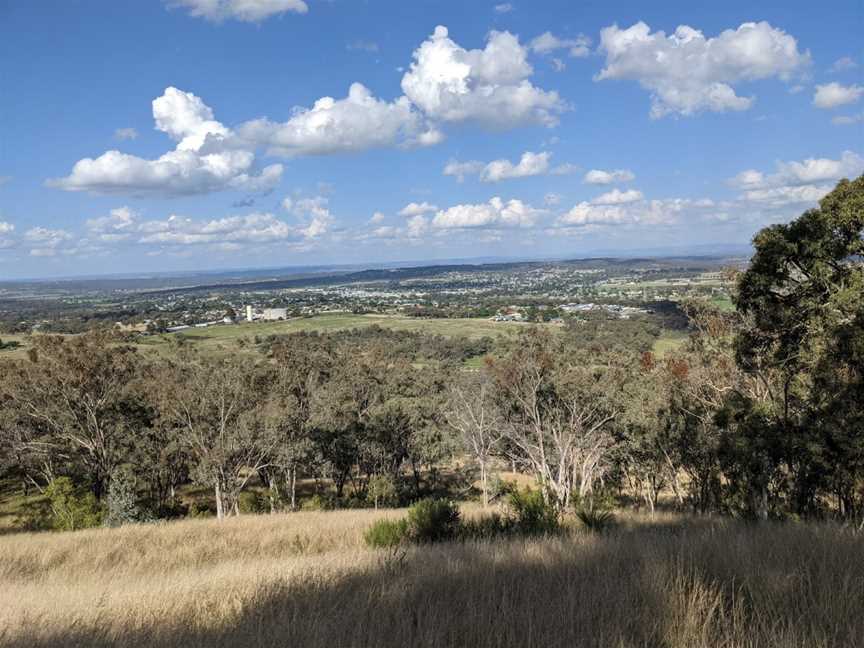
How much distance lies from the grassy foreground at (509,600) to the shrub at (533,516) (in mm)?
2413

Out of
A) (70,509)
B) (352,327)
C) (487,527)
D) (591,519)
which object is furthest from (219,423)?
(352,327)

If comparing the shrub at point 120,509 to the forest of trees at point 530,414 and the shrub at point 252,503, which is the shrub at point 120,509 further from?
the shrub at point 252,503

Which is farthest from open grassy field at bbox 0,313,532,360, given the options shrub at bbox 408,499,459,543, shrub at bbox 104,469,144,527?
shrub at bbox 408,499,459,543

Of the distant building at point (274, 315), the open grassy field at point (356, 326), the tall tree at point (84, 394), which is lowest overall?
the open grassy field at point (356, 326)

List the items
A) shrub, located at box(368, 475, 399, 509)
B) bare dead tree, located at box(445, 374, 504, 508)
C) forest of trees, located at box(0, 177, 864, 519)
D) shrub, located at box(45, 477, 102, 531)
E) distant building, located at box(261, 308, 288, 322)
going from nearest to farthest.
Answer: forest of trees, located at box(0, 177, 864, 519), shrub, located at box(45, 477, 102, 531), bare dead tree, located at box(445, 374, 504, 508), shrub, located at box(368, 475, 399, 509), distant building, located at box(261, 308, 288, 322)

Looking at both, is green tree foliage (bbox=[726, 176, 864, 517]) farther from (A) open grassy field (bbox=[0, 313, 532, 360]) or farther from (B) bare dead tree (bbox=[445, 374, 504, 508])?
(A) open grassy field (bbox=[0, 313, 532, 360])

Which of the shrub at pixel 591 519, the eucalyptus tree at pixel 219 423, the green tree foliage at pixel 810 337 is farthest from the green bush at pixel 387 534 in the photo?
the eucalyptus tree at pixel 219 423

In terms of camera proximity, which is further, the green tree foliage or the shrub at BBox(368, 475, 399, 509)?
the shrub at BBox(368, 475, 399, 509)

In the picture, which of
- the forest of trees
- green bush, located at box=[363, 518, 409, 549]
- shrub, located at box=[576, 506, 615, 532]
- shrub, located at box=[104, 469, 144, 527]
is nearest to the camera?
green bush, located at box=[363, 518, 409, 549]

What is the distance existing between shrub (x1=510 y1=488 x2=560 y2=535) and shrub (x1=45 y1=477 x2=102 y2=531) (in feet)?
58.3

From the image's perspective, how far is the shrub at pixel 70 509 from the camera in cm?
2072

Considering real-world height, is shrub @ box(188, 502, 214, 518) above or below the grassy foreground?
below

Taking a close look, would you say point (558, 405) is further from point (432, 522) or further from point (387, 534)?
point (387, 534)

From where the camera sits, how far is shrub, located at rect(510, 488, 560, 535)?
306 inches
